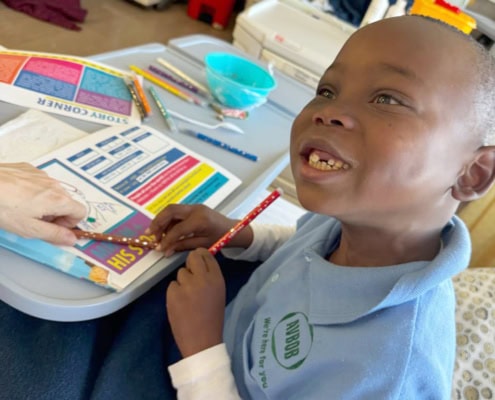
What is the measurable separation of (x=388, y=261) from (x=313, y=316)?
12 centimetres

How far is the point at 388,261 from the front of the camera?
575mm

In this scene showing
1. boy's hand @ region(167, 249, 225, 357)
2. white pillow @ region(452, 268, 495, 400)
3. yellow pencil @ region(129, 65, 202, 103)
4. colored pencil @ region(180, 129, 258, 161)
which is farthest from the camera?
yellow pencil @ region(129, 65, 202, 103)

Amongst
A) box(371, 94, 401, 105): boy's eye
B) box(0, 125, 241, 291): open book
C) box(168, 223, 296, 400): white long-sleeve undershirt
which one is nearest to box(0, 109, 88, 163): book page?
box(0, 125, 241, 291): open book

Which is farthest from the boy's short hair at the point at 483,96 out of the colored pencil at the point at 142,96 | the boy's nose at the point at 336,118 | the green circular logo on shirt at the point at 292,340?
the colored pencil at the point at 142,96

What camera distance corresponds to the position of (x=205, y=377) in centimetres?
56

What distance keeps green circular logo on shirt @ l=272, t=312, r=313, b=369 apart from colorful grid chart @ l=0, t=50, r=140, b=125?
44 cm

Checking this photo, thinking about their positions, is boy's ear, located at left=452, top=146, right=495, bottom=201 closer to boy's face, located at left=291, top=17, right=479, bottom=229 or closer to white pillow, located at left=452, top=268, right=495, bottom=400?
boy's face, located at left=291, top=17, right=479, bottom=229

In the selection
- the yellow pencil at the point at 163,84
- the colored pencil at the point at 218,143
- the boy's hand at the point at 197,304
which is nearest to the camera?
the boy's hand at the point at 197,304

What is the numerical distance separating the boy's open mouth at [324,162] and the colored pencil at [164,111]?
383mm

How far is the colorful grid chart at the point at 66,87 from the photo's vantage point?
749 mm

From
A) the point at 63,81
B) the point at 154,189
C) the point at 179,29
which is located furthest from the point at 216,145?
the point at 179,29

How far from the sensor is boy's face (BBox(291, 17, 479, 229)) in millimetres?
479

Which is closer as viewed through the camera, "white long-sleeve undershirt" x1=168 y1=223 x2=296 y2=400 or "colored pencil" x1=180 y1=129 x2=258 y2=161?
"white long-sleeve undershirt" x1=168 y1=223 x2=296 y2=400

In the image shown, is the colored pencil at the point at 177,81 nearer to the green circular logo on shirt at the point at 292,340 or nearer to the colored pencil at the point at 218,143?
the colored pencil at the point at 218,143
